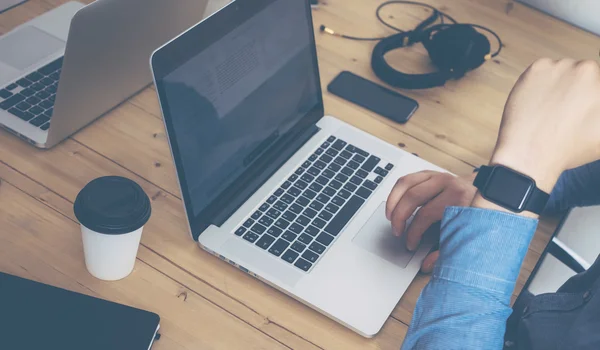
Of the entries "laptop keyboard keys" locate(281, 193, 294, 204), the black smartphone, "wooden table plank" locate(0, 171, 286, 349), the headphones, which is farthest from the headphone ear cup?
"wooden table plank" locate(0, 171, 286, 349)

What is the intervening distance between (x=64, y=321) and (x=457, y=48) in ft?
2.90

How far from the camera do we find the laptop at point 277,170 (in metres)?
0.94

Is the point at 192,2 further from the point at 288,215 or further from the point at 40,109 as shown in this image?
the point at 288,215

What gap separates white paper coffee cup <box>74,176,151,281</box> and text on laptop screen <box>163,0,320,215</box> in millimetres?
94

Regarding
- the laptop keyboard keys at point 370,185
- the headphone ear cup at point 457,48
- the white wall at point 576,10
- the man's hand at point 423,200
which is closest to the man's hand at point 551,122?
the man's hand at point 423,200

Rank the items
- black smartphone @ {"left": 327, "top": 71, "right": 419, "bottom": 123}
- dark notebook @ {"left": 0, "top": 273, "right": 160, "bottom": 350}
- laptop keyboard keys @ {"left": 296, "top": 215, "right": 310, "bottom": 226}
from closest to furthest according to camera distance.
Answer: dark notebook @ {"left": 0, "top": 273, "right": 160, "bottom": 350} → laptop keyboard keys @ {"left": 296, "top": 215, "right": 310, "bottom": 226} → black smartphone @ {"left": 327, "top": 71, "right": 419, "bottom": 123}

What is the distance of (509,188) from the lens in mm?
931

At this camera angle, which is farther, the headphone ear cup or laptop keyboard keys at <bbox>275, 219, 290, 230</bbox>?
the headphone ear cup

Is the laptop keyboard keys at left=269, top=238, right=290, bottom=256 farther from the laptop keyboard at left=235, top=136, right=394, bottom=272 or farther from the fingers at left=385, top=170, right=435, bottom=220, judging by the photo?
the fingers at left=385, top=170, right=435, bottom=220

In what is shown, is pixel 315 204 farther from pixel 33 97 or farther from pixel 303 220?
pixel 33 97

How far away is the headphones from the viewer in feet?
4.39

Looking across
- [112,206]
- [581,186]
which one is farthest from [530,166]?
[112,206]

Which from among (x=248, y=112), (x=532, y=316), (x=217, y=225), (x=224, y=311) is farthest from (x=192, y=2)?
(x=532, y=316)

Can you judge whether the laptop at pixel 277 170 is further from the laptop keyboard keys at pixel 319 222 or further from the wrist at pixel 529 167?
the wrist at pixel 529 167
